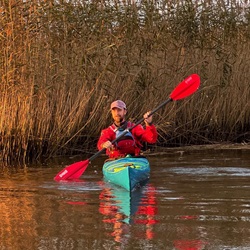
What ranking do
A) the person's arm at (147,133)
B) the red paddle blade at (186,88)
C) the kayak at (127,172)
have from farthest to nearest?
the red paddle blade at (186,88), the person's arm at (147,133), the kayak at (127,172)

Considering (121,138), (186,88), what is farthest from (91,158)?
(186,88)

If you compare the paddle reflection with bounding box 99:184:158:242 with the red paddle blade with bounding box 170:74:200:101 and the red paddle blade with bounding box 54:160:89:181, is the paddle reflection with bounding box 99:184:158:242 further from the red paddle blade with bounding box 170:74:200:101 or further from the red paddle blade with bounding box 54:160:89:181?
the red paddle blade with bounding box 170:74:200:101

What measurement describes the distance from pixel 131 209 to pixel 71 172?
2.13 metres

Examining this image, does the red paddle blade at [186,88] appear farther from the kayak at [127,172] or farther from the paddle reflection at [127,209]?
the paddle reflection at [127,209]

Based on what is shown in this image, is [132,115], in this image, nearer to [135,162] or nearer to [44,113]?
[44,113]

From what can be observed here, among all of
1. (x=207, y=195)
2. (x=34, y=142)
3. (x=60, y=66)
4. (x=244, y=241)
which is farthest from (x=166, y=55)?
(x=244, y=241)

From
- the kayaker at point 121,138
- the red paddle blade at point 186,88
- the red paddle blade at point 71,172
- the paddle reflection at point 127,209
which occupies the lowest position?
the paddle reflection at point 127,209

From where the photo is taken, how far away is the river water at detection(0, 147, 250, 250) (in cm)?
546

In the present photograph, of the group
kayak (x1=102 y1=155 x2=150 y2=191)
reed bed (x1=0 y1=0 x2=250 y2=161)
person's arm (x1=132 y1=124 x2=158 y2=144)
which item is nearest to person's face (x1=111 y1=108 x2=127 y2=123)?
person's arm (x1=132 y1=124 x2=158 y2=144)

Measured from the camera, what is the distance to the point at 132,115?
39.7ft

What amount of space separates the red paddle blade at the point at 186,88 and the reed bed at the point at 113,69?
1773 mm

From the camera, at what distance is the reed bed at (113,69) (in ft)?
34.9

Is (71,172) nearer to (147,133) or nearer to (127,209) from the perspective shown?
(147,133)

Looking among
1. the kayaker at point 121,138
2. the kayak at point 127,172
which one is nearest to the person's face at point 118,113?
the kayaker at point 121,138
